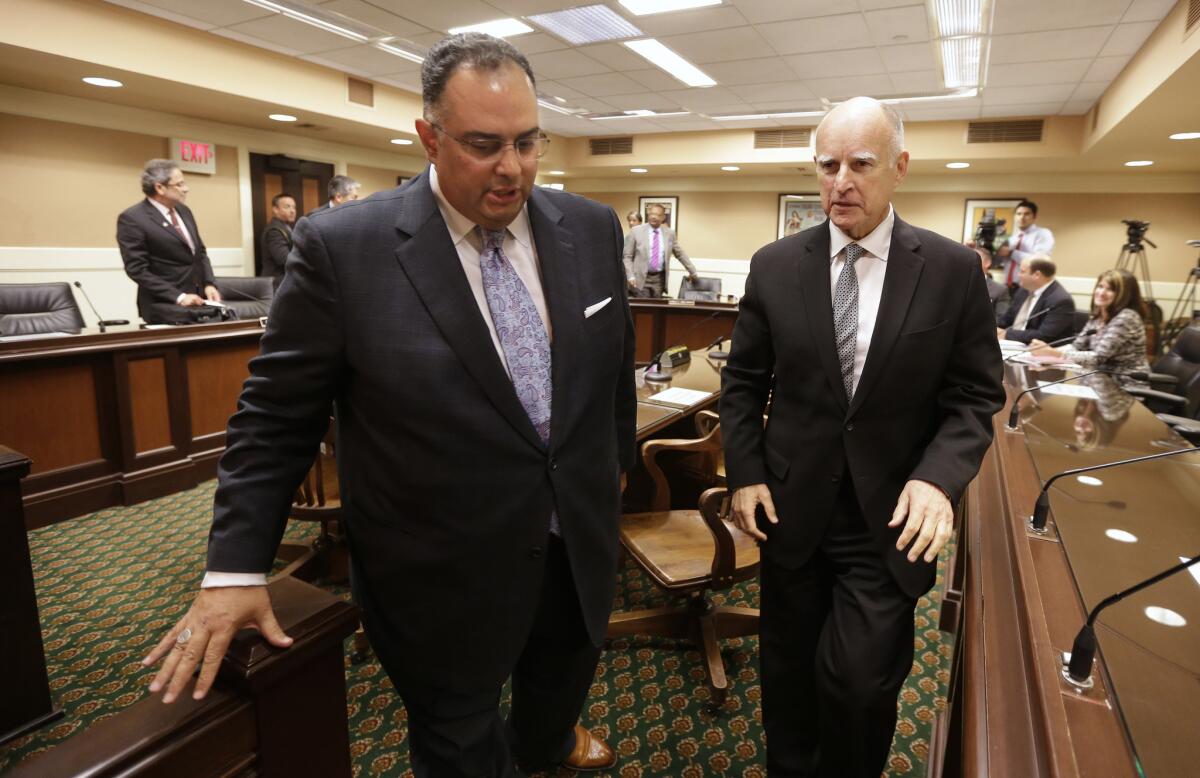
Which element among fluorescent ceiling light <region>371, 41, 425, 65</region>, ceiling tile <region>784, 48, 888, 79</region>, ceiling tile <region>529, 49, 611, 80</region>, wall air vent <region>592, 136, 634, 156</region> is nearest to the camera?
ceiling tile <region>784, 48, 888, 79</region>

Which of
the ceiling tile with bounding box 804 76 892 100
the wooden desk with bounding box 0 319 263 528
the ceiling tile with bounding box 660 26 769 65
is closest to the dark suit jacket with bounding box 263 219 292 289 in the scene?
the wooden desk with bounding box 0 319 263 528

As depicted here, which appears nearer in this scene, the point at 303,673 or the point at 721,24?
the point at 303,673

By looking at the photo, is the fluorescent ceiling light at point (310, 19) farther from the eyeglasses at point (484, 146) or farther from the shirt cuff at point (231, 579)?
the shirt cuff at point (231, 579)

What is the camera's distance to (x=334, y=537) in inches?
113

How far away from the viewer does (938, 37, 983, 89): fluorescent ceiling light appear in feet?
16.5

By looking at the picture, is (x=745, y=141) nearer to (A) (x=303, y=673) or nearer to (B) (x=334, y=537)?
(B) (x=334, y=537)

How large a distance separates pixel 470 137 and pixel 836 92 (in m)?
6.60

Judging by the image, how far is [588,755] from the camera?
1.84m

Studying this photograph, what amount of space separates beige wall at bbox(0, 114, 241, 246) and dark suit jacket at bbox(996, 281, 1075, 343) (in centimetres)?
821

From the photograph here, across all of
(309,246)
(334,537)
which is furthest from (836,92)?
(309,246)

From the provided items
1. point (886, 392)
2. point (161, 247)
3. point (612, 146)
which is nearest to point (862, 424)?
point (886, 392)

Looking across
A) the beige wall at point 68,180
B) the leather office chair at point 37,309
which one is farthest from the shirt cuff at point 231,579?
the beige wall at point 68,180

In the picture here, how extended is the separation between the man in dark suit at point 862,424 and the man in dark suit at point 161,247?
12.9ft

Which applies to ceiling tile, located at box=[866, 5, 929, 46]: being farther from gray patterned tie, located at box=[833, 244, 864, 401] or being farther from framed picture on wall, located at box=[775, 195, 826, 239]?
framed picture on wall, located at box=[775, 195, 826, 239]
